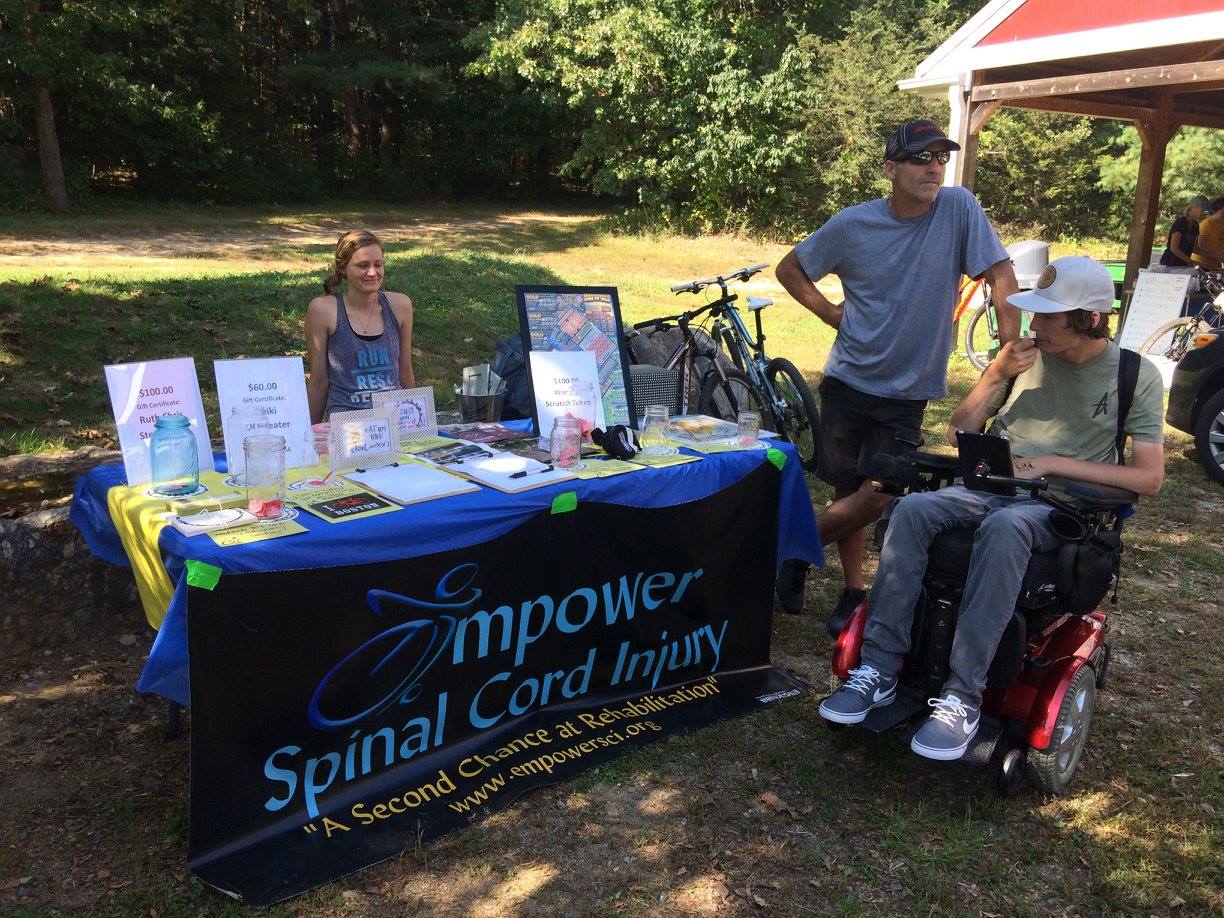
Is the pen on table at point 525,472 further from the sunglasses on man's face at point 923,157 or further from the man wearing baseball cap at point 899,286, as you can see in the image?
the sunglasses on man's face at point 923,157

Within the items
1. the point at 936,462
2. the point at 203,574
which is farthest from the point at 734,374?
the point at 203,574

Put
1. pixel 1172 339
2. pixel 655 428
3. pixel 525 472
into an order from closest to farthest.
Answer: pixel 525 472, pixel 655 428, pixel 1172 339

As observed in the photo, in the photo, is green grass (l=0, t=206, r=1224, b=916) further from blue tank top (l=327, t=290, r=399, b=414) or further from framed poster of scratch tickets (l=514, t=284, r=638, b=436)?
blue tank top (l=327, t=290, r=399, b=414)

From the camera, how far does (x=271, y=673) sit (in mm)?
2344

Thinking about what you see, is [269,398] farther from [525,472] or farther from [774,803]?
[774,803]

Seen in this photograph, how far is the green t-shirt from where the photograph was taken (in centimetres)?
286

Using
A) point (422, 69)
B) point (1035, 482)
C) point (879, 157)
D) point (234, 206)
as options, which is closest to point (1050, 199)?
point (879, 157)

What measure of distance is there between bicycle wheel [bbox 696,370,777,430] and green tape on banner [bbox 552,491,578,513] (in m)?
3.18

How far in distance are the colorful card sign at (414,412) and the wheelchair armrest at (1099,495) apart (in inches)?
80.0

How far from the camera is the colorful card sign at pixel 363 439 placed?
2811 millimetres

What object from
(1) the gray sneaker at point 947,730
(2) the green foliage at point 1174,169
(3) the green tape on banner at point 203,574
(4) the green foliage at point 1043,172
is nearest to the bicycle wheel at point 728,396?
(1) the gray sneaker at point 947,730

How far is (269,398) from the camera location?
270cm

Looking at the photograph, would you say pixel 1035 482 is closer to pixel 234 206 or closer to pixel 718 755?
pixel 718 755

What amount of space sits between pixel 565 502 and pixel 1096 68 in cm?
1054
